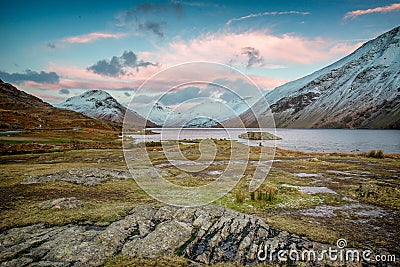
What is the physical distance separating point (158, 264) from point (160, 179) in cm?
1508

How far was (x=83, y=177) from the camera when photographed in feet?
73.4

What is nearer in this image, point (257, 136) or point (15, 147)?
Result: point (15, 147)

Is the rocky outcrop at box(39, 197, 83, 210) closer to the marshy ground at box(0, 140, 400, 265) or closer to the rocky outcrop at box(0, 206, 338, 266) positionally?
the marshy ground at box(0, 140, 400, 265)

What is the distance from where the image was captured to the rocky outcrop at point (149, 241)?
30.4 feet

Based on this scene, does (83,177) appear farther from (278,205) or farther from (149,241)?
(278,205)

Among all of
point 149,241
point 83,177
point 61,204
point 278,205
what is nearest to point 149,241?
point 149,241

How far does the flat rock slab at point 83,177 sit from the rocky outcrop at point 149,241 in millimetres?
9848

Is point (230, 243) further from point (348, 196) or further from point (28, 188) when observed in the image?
point (28, 188)

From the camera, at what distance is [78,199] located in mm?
16516

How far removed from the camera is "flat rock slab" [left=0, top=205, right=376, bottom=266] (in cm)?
925

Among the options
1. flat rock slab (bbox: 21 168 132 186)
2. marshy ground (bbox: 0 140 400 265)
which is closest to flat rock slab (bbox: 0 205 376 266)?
marshy ground (bbox: 0 140 400 265)

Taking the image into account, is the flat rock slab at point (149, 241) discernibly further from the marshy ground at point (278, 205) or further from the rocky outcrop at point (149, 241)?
the marshy ground at point (278, 205)

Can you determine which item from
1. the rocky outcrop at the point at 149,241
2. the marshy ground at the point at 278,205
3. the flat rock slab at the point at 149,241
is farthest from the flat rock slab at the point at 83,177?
the flat rock slab at the point at 149,241

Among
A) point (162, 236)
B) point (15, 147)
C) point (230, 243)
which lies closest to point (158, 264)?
point (162, 236)
